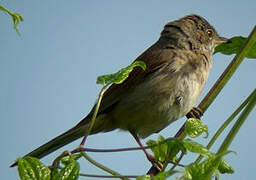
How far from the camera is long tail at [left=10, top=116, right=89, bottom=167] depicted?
3548mm

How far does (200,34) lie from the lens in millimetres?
4770

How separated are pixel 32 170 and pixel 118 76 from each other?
2.12 ft

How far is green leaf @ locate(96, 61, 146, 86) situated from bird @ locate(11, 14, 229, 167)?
1.94 m

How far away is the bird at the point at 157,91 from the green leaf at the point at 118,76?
1.94 metres

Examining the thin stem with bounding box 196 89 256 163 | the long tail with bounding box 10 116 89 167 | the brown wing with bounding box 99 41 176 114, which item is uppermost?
the thin stem with bounding box 196 89 256 163

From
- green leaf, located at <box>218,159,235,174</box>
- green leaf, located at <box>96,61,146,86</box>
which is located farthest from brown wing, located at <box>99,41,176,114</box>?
green leaf, located at <box>218,159,235,174</box>

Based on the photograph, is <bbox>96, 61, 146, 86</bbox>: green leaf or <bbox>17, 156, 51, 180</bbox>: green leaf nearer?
<bbox>17, 156, 51, 180</bbox>: green leaf

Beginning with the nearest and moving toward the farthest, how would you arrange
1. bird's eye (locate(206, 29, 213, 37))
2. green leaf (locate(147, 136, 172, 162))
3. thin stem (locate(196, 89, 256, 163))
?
thin stem (locate(196, 89, 256, 163)) → green leaf (locate(147, 136, 172, 162)) → bird's eye (locate(206, 29, 213, 37))

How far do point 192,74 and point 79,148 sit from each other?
2.56 meters

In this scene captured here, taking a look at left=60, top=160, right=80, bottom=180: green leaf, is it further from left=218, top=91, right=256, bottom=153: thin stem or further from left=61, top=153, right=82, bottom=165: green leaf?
left=218, top=91, right=256, bottom=153: thin stem

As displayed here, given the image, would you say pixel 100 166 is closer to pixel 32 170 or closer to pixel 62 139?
pixel 32 170

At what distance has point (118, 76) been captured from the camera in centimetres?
187

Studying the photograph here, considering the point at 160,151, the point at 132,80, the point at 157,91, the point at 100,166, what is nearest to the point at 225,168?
the point at 160,151

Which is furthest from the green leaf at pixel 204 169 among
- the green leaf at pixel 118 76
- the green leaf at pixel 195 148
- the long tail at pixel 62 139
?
the long tail at pixel 62 139
